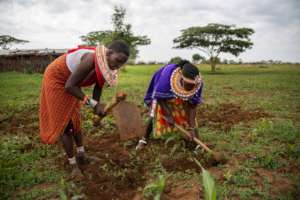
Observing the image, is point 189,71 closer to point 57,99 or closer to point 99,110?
point 99,110

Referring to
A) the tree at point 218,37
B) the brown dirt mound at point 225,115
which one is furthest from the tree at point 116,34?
the brown dirt mound at point 225,115

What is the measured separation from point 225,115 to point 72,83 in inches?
141

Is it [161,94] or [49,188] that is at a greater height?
[161,94]

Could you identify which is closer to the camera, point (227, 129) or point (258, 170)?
point (258, 170)

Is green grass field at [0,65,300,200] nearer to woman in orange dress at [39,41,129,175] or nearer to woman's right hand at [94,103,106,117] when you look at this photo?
woman in orange dress at [39,41,129,175]

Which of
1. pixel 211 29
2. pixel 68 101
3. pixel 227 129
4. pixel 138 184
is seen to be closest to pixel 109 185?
pixel 138 184

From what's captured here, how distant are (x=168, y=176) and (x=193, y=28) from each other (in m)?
22.4

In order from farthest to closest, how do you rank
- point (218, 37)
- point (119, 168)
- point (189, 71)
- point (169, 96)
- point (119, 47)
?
point (218, 37) < point (169, 96) < point (189, 71) < point (119, 168) < point (119, 47)

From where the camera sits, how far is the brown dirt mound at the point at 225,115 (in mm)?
4477

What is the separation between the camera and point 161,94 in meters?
3.28

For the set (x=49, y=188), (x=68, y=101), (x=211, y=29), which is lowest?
(x=49, y=188)

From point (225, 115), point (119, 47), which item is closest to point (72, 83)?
point (119, 47)

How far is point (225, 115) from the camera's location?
17.0 feet

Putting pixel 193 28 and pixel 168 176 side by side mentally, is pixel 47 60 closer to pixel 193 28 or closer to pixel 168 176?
pixel 193 28
